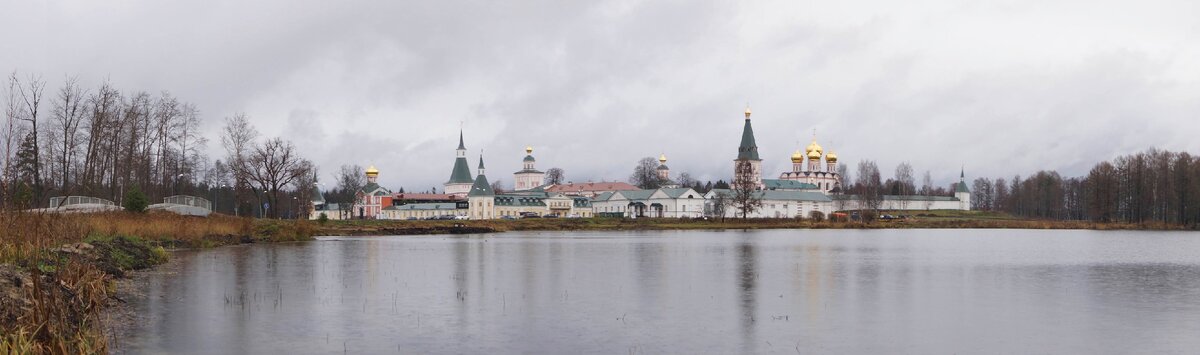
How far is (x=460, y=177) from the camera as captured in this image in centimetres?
17375

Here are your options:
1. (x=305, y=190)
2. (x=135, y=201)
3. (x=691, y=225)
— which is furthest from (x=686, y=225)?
(x=135, y=201)

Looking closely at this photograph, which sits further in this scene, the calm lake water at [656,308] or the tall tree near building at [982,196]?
the tall tree near building at [982,196]

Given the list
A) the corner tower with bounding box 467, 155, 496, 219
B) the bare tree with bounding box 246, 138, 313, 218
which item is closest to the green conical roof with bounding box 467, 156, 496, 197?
the corner tower with bounding box 467, 155, 496, 219

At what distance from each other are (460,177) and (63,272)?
160 metres

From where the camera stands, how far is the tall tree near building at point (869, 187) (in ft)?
487

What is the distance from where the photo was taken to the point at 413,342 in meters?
13.6

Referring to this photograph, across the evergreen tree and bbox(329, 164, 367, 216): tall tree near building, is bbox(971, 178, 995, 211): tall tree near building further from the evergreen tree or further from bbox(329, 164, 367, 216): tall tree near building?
the evergreen tree

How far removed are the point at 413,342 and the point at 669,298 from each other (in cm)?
730

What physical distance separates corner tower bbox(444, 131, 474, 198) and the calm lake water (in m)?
141

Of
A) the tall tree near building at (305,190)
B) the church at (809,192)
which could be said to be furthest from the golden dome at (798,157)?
the tall tree near building at (305,190)

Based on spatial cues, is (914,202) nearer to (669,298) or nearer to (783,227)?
(783,227)

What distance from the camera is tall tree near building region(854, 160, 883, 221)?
148500mm

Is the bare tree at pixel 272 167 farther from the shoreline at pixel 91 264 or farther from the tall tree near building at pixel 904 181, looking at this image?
the tall tree near building at pixel 904 181

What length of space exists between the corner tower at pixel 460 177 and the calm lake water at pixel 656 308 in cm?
14115
